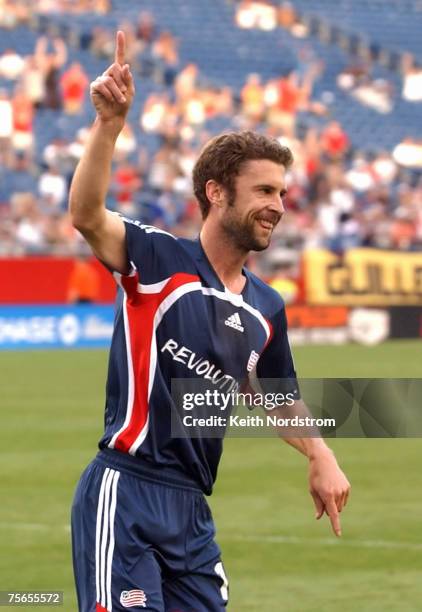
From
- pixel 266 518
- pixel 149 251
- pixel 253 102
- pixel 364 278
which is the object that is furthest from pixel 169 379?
pixel 253 102

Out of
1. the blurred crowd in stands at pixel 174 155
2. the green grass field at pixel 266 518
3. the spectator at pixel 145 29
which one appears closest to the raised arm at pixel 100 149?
the green grass field at pixel 266 518

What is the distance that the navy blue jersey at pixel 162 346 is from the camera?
4.69 metres

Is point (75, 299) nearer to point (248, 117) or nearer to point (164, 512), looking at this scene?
point (248, 117)

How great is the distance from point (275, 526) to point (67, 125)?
19.0 meters

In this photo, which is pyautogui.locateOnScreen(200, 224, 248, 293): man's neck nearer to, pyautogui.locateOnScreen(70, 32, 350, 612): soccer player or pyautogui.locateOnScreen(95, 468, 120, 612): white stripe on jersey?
pyautogui.locateOnScreen(70, 32, 350, 612): soccer player

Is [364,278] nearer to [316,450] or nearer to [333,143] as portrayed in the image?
[333,143]

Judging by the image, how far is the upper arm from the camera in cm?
441

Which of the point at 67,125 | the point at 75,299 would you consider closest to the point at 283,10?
the point at 67,125

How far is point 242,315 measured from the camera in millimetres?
4926

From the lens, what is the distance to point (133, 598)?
14.9 feet

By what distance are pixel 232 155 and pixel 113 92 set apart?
0.72 m

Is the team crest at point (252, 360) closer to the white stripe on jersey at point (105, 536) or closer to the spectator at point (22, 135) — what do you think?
the white stripe on jersey at point (105, 536)

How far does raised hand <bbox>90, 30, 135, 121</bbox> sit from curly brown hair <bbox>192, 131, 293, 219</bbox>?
0.66m

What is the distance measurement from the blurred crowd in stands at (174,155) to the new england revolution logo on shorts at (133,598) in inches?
785
